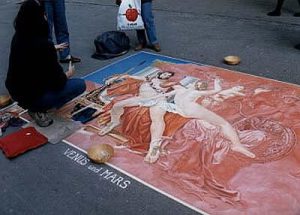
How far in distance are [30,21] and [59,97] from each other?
1.86 ft

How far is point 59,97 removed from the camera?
2629 millimetres

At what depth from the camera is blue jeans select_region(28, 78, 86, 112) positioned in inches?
100

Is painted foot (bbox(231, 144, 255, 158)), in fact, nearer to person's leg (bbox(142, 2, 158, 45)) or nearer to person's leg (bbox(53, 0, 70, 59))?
person's leg (bbox(142, 2, 158, 45))

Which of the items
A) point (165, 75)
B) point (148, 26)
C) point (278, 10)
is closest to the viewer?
point (165, 75)

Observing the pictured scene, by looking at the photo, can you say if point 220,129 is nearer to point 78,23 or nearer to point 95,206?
point 95,206

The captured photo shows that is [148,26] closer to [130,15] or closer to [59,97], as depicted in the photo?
[130,15]

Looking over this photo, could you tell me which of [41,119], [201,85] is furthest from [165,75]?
[41,119]

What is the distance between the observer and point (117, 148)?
93.6 inches

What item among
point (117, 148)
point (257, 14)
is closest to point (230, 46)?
point (257, 14)

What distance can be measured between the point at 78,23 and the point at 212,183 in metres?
3.51

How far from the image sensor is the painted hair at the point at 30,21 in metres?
2.32

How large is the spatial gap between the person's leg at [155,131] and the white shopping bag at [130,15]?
1.25 meters

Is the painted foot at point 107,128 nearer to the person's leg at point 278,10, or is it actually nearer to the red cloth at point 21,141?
the red cloth at point 21,141

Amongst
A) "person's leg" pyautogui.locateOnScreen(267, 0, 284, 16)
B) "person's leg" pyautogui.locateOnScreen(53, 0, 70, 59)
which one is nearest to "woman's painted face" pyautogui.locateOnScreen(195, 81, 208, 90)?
"person's leg" pyautogui.locateOnScreen(53, 0, 70, 59)
